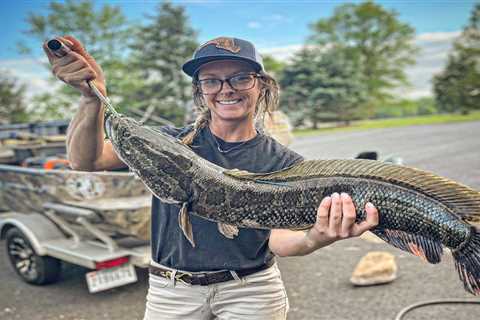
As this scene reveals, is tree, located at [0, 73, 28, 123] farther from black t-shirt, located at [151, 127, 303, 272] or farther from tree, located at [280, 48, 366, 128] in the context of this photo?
black t-shirt, located at [151, 127, 303, 272]

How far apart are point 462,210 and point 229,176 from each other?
1006mm

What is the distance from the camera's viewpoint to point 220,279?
2574 millimetres

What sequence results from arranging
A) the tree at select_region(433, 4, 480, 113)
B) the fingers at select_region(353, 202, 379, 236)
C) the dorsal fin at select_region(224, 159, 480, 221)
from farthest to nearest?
1. the tree at select_region(433, 4, 480, 113)
2. the fingers at select_region(353, 202, 379, 236)
3. the dorsal fin at select_region(224, 159, 480, 221)

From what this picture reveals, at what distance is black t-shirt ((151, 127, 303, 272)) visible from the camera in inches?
100

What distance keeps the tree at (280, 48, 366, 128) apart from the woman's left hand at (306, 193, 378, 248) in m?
39.1

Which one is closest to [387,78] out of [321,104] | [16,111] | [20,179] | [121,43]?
[321,104]

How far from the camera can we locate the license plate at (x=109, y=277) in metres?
5.12

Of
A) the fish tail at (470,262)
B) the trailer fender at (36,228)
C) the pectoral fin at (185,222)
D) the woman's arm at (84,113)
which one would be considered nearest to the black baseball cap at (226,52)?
the woman's arm at (84,113)

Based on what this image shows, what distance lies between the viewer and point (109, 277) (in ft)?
17.1

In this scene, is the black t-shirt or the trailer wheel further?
the trailer wheel

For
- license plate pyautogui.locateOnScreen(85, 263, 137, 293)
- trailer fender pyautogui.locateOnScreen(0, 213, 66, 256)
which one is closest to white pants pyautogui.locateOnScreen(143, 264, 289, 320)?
license plate pyautogui.locateOnScreen(85, 263, 137, 293)

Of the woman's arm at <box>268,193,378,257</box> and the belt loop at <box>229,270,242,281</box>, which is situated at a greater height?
the woman's arm at <box>268,193,378,257</box>

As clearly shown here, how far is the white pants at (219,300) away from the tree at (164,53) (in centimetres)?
3527

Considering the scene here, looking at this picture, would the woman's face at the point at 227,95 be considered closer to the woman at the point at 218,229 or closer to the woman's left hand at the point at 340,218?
the woman at the point at 218,229
